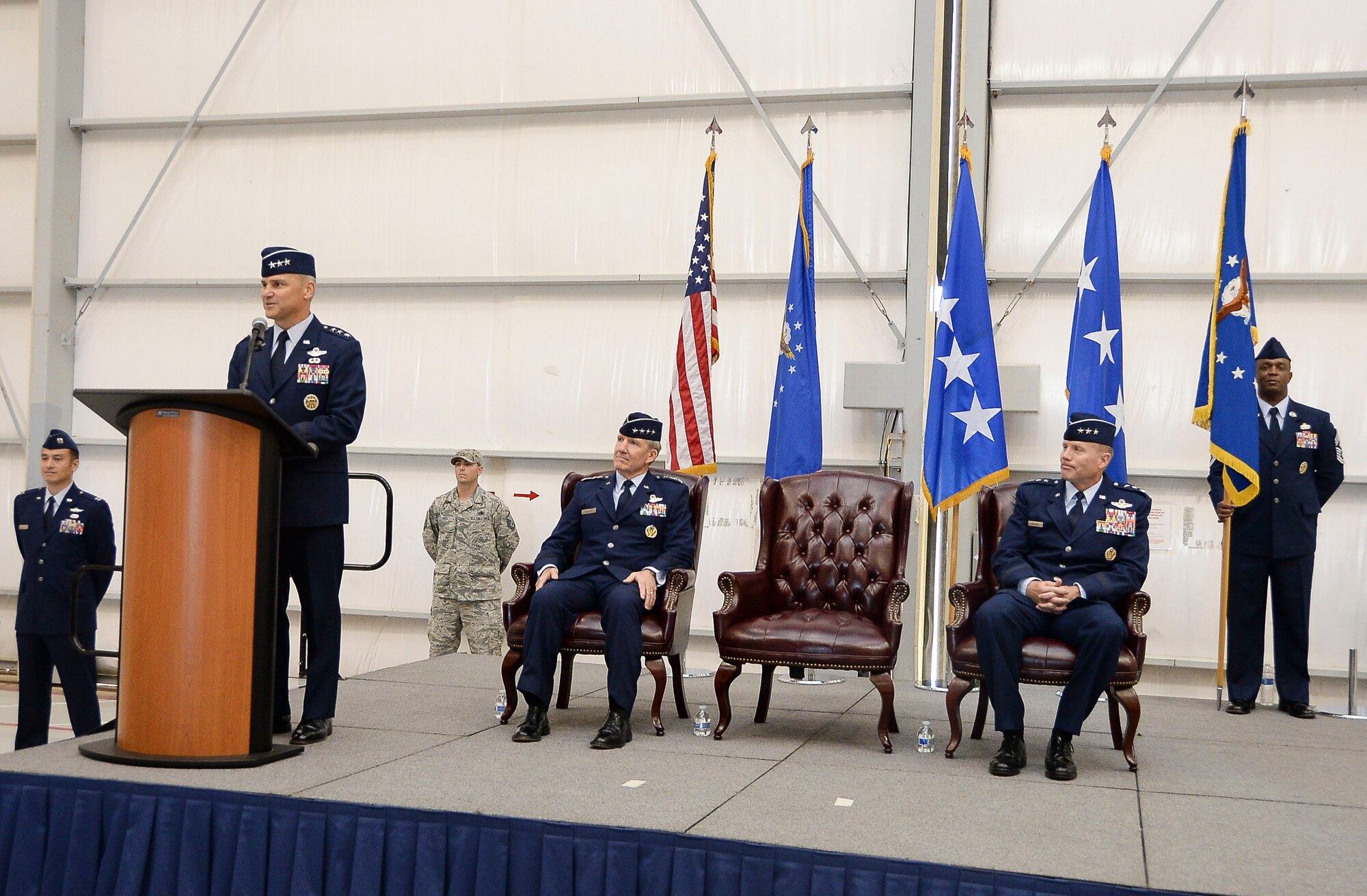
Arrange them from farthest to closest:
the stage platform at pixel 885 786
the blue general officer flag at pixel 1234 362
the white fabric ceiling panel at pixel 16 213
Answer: the white fabric ceiling panel at pixel 16 213, the blue general officer flag at pixel 1234 362, the stage platform at pixel 885 786

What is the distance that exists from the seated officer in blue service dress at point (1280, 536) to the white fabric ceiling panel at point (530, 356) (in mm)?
2077

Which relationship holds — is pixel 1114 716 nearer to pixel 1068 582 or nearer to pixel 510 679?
pixel 1068 582

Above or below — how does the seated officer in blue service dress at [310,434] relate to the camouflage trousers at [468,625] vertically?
above

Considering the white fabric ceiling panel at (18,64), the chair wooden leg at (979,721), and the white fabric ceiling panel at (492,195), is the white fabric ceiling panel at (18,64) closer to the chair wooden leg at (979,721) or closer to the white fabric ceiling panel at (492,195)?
the white fabric ceiling panel at (492,195)

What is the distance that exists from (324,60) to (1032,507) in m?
5.89

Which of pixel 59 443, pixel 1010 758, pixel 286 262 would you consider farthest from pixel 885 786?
pixel 59 443

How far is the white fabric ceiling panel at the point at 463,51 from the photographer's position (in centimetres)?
710

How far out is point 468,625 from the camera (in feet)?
22.3

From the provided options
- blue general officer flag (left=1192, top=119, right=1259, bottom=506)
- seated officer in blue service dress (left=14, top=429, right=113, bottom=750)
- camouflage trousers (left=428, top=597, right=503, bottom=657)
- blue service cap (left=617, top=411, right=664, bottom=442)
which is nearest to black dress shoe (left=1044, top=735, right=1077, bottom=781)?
blue service cap (left=617, top=411, right=664, bottom=442)

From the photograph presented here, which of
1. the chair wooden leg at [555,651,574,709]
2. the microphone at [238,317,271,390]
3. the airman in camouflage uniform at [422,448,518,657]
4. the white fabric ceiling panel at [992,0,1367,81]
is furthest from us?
the airman in camouflage uniform at [422,448,518,657]

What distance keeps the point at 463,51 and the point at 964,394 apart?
4.22m

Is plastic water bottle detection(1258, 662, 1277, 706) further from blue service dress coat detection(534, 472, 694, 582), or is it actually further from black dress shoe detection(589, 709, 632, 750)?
black dress shoe detection(589, 709, 632, 750)

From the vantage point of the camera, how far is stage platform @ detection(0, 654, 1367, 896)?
2.79 m

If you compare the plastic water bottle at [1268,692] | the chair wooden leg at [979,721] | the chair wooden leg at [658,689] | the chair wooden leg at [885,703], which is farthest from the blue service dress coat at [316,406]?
the plastic water bottle at [1268,692]
